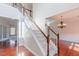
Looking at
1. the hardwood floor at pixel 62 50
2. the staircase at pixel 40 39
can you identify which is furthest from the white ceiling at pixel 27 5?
the hardwood floor at pixel 62 50

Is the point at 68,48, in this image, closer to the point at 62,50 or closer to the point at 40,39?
the point at 62,50

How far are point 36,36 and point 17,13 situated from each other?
0.57 m

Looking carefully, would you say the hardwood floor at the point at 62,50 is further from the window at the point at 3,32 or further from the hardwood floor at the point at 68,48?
the window at the point at 3,32

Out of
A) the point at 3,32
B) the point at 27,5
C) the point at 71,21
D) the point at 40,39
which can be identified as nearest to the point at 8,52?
the point at 3,32

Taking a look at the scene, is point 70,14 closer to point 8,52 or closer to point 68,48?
point 68,48

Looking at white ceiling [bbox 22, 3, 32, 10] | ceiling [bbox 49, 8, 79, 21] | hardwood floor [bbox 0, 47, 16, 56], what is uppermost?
white ceiling [bbox 22, 3, 32, 10]

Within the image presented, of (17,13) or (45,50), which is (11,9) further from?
(45,50)

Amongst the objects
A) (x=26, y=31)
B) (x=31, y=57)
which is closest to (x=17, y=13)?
(x=26, y=31)

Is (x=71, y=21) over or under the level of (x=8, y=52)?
over

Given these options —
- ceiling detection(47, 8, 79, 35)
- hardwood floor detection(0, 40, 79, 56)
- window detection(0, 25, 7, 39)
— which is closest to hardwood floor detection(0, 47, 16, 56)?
hardwood floor detection(0, 40, 79, 56)

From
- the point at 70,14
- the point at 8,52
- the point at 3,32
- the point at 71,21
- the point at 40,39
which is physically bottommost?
the point at 8,52

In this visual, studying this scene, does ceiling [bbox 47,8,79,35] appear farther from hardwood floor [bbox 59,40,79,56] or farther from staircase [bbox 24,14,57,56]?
staircase [bbox 24,14,57,56]

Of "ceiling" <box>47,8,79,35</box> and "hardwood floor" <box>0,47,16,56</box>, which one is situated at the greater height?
"ceiling" <box>47,8,79,35</box>

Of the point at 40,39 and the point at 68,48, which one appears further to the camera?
the point at 40,39
